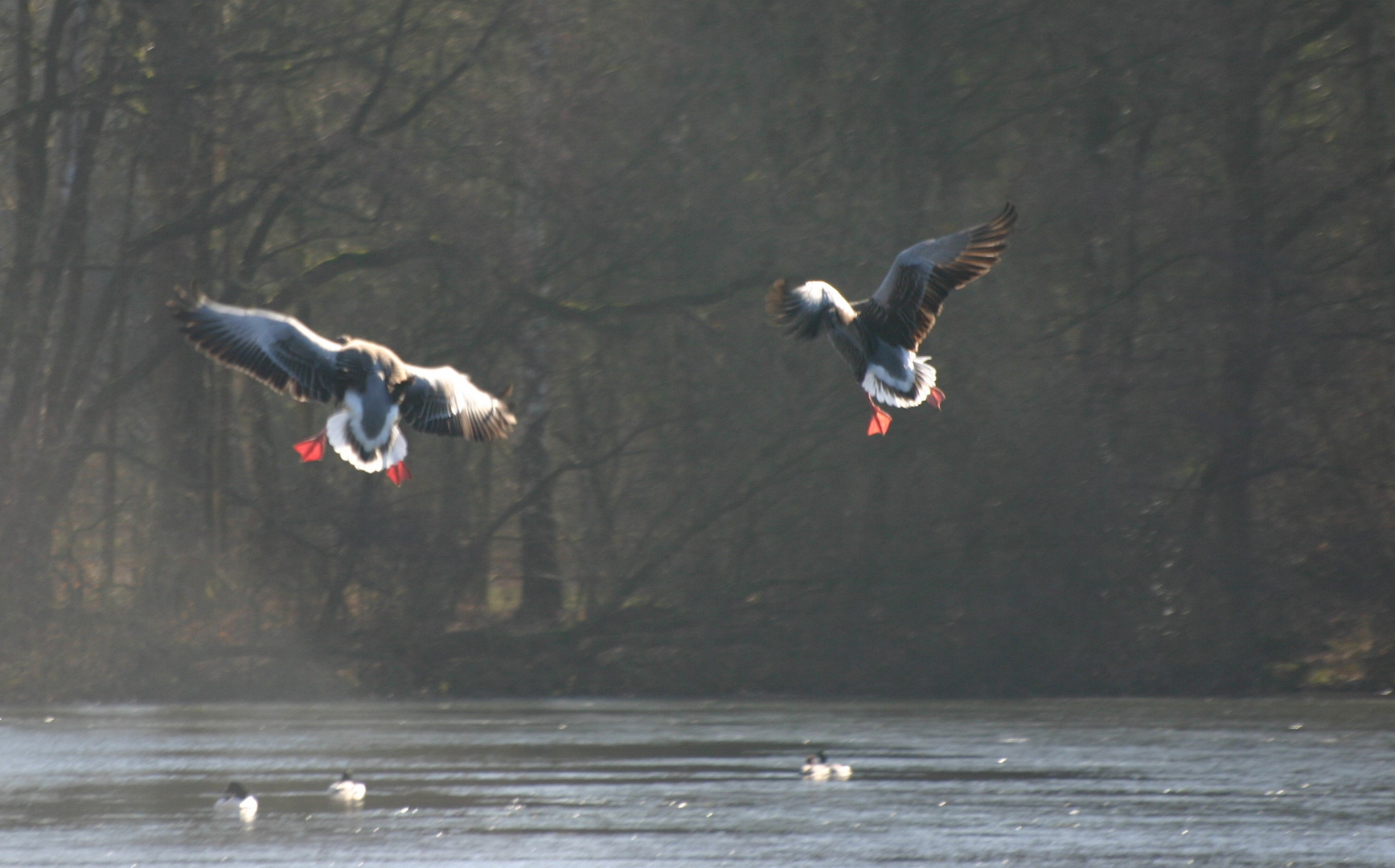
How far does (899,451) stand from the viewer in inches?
974

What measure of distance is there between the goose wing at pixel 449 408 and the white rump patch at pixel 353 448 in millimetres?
261

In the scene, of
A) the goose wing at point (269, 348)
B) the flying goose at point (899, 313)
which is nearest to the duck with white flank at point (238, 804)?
the goose wing at point (269, 348)

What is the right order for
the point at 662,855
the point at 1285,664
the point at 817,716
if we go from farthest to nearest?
the point at 1285,664
the point at 817,716
the point at 662,855

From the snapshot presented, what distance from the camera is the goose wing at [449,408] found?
42.5 feet

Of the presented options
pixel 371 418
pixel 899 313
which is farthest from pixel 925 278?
pixel 371 418

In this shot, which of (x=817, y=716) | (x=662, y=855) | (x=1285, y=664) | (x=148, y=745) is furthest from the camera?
(x=1285, y=664)

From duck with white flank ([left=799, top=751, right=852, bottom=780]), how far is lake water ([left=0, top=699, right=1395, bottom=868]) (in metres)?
0.23

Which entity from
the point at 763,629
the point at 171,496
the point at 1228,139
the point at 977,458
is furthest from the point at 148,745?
the point at 1228,139

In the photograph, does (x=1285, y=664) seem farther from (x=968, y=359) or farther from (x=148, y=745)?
(x=148, y=745)

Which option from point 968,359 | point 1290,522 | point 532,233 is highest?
point 532,233

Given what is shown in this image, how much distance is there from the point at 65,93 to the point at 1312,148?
543 inches

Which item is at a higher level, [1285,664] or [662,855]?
[1285,664]

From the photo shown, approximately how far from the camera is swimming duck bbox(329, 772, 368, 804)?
1566 centimetres

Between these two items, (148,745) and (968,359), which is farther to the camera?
(968,359)
